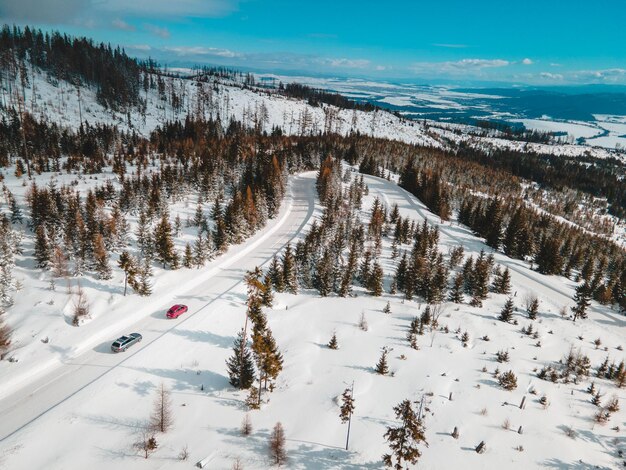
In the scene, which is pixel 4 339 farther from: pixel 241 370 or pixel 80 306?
pixel 241 370

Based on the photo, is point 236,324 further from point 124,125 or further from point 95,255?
point 124,125

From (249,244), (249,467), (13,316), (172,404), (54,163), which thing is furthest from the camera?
(54,163)

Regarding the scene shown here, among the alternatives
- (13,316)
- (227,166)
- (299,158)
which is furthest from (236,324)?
(299,158)

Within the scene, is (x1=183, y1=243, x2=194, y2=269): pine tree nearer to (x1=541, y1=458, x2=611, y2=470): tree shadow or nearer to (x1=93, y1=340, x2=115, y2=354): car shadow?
(x1=93, y1=340, x2=115, y2=354): car shadow

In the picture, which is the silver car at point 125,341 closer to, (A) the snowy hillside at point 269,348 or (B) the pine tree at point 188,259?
(A) the snowy hillside at point 269,348

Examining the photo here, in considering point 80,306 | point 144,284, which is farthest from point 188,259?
point 80,306

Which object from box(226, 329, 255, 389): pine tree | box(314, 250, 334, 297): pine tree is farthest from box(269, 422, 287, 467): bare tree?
box(314, 250, 334, 297): pine tree

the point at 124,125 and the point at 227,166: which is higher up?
Result: the point at 124,125
